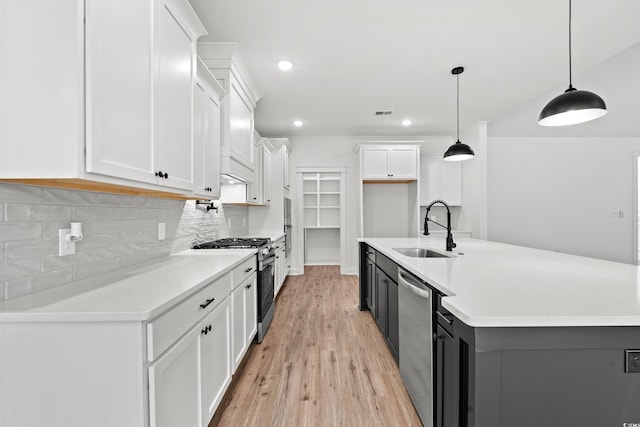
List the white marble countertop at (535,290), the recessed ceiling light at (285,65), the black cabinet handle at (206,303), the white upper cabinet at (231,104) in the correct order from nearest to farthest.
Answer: the white marble countertop at (535,290), the black cabinet handle at (206,303), the white upper cabinet at (231,104), the recessed ceiling light at (285,65)

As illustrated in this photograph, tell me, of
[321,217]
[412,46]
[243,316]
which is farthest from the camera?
[321,217]

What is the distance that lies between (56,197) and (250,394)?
1635 mm

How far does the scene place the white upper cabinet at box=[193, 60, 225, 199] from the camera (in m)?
2.00

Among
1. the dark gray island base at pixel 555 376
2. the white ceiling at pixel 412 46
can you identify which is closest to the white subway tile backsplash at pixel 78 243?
the white ceiling at pixel 412 46

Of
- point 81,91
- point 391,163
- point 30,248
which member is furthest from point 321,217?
point 81,91

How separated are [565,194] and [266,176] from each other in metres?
5.78

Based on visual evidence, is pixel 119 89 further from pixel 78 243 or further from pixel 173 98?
pixel 78 243

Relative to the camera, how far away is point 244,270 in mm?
2236

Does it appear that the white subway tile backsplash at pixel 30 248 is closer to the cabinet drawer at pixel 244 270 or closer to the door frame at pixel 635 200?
the cabinet drawer at pixel 244 270

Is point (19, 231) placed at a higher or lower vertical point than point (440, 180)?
lower

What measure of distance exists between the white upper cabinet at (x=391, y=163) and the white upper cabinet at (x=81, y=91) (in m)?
4.21

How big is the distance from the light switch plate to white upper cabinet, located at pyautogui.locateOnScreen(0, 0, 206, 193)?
389 millimetres

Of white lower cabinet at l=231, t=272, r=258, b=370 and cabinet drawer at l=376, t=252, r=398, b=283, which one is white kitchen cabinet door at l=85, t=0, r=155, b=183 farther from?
cabinet drawer at l=376, t=252, r=398, b=283

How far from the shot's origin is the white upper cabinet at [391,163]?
521 centimetres
